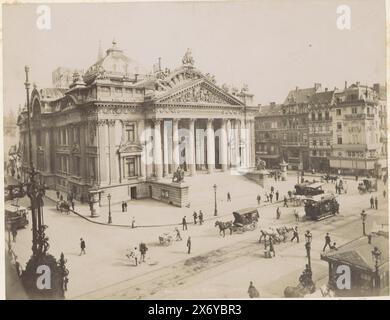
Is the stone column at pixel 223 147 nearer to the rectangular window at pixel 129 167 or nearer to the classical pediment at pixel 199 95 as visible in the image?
the classical pediment at pixel 199 95

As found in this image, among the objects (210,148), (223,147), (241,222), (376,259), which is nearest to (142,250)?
(241,222)

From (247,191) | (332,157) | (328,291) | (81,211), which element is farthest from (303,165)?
(81,211)

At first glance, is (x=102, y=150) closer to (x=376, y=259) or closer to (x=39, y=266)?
(x=39, y=266)

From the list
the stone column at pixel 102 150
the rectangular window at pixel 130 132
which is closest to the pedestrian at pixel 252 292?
the stone column at pixel 102 150

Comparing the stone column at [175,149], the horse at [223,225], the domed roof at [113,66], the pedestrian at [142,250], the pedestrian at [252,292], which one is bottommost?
the pedestrian at [252,292]

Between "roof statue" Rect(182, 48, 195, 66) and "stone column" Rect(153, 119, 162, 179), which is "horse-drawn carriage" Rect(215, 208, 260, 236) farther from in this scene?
"roof statue" Rect(182, 48, 195, 66)
